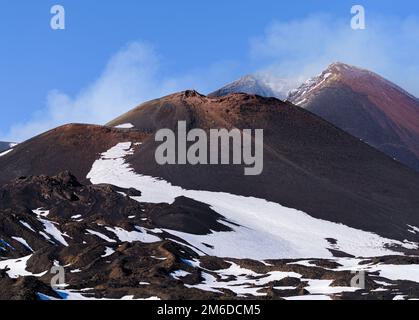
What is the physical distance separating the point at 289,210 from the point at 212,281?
257 feet

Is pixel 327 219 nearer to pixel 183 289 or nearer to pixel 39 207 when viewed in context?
pixel 39 207

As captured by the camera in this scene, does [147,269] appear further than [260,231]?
No

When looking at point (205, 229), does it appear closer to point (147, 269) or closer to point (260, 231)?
point (260, 231)

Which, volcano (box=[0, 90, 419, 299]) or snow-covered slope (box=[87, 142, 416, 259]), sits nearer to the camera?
volcano (box=[0, 90, 419, 299])

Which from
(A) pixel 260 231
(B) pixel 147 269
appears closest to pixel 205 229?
(A) pixel 260 231

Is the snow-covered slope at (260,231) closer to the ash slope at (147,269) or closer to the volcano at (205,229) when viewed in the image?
the volcano at (205,229)

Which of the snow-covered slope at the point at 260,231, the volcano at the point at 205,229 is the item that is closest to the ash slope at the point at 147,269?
the volcano at the point at 205,229

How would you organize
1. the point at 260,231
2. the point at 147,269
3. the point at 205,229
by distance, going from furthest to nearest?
the point at 260,231 → the point at 205,229 → the point at 147,269

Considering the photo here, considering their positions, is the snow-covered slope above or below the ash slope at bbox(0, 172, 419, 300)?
above

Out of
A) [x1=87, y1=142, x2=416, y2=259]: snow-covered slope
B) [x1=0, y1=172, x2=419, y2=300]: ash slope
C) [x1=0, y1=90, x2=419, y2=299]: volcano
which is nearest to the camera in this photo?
[x1=0, y1=172, x2=419, y2=300]: ash slope

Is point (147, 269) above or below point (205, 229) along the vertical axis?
below

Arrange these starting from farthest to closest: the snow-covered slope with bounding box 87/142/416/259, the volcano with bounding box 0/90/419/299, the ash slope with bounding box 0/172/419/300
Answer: the snow-covered slope with bounding box 87/142/416/259 → the volcano with bounding box 0/90/419/299 → the ash slope with bounding box 0/172/419/300

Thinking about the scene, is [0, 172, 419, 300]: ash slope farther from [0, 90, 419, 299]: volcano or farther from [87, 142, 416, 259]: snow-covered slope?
[87, 142, 416, 259]: snow-covered slope

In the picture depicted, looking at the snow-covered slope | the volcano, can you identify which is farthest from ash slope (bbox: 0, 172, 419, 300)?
the snow-covered slope
